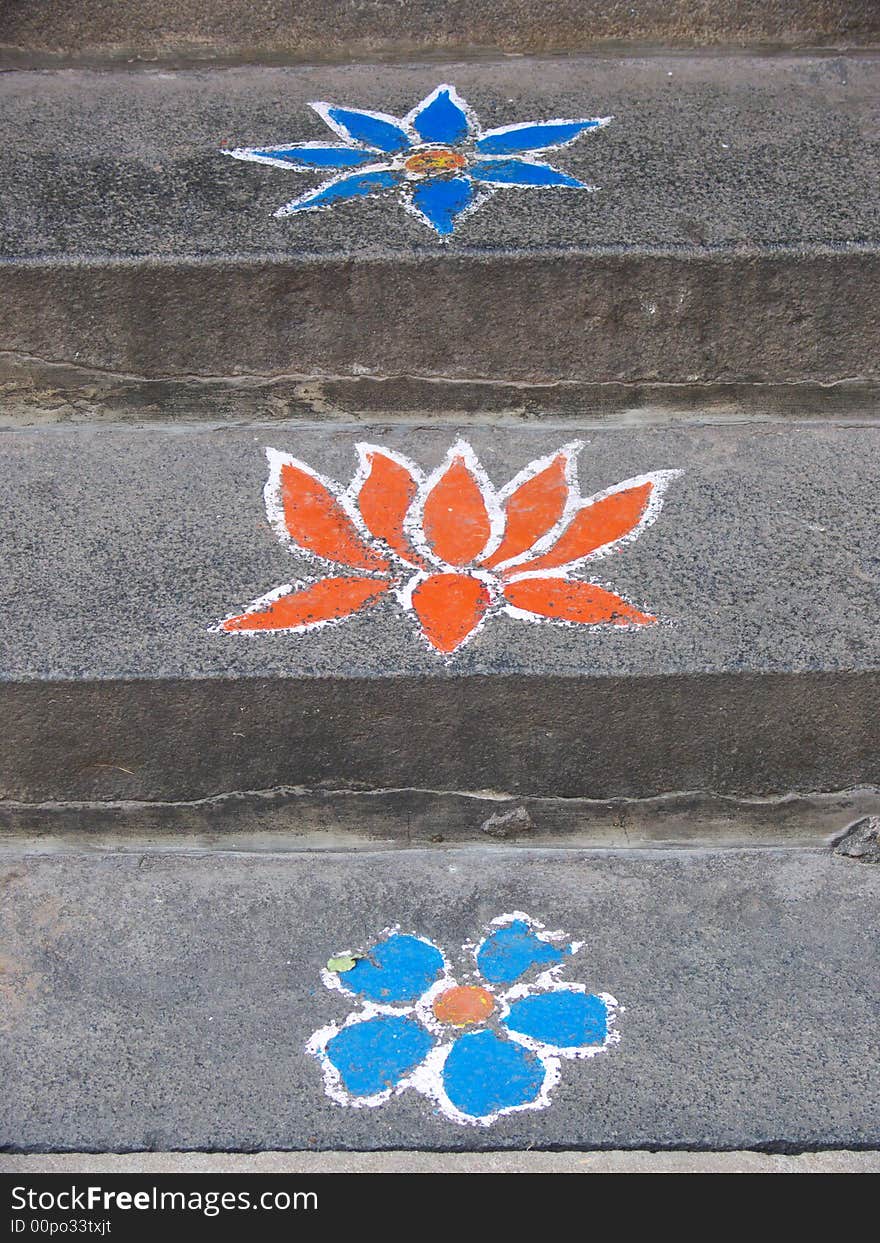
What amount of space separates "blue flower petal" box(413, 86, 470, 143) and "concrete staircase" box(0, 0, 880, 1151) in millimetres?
64

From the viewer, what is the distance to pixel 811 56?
7.64 feet

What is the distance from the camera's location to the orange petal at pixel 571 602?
161 cm

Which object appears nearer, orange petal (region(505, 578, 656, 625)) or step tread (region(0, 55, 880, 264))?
orange petal (region(505, 578, 656, 625))

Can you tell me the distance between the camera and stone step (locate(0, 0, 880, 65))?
7.54ft

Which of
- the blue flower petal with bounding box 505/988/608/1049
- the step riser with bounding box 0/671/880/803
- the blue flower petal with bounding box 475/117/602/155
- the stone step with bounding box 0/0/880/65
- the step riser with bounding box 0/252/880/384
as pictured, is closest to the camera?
the blue flower petal with bounding box 505/988/608/1049

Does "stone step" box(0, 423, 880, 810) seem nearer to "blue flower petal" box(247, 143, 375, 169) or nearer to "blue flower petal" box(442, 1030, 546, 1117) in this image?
"blue flower petal" box(442, 1030, 546, 1117)

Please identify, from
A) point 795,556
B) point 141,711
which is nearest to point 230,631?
point 141,711

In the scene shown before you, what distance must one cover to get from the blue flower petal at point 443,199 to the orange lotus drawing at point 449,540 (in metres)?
0.37

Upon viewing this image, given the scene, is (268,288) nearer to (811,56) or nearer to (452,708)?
(452,708)

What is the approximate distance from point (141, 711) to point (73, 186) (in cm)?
99

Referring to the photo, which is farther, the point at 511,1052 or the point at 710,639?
the point at 710,639

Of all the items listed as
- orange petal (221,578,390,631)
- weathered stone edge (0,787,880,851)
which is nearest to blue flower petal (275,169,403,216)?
orange petal (221,578,390,631)

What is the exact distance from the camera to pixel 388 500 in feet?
5.86

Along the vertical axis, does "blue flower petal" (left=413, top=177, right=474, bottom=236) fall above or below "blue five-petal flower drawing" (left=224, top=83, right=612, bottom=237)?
below
